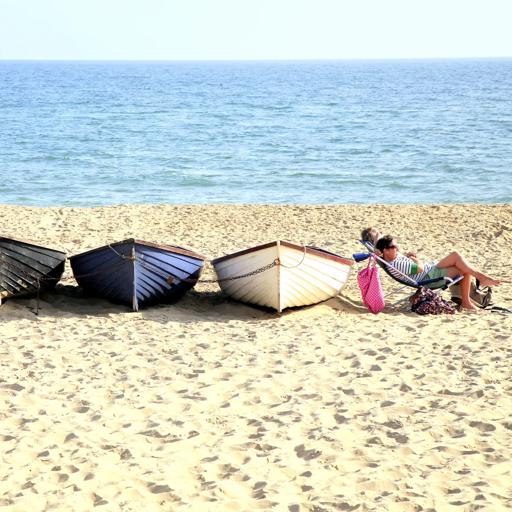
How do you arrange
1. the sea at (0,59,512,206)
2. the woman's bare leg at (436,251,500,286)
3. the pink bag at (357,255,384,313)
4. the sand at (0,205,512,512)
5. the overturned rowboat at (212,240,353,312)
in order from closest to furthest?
the sand at (0,205,512,512) → the overturned rowboat at (212,240,353,312) → the woman's bare leg at (436,251,500,286) → the pink bag at (357,255,384,313) → the sea at (0,59,512,206)

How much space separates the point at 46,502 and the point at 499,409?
10.3 ft

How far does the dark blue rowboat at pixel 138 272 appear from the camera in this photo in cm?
919

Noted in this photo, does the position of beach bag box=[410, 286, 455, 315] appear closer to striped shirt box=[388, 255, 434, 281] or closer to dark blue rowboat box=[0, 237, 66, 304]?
striped shirt box=[388, 255, 434, 281]

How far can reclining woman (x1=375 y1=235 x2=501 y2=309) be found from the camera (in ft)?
30.2

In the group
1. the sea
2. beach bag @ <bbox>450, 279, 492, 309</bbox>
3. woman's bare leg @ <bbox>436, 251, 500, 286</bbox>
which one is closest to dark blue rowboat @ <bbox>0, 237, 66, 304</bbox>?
woman's bare leg @ <bbox>436, 251, 500, 286</bbox>

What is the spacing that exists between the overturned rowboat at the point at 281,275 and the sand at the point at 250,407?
177 millimetres

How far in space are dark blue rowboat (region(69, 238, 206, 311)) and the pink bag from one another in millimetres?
1738

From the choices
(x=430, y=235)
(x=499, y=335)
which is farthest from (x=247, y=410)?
(x=430, y=235)

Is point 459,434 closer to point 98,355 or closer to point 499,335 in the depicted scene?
point 499,335

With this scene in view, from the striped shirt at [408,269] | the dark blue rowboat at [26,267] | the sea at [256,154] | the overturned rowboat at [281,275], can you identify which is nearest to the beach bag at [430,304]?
the striped shirt at [408,269]

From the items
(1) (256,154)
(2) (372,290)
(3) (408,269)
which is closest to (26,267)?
(2) (372,290)

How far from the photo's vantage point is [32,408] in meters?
6.43

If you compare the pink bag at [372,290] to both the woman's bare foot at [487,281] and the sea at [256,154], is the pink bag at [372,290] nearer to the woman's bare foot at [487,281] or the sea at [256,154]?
the woman's bare foot at [487,281]

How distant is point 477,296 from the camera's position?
30.9ft
